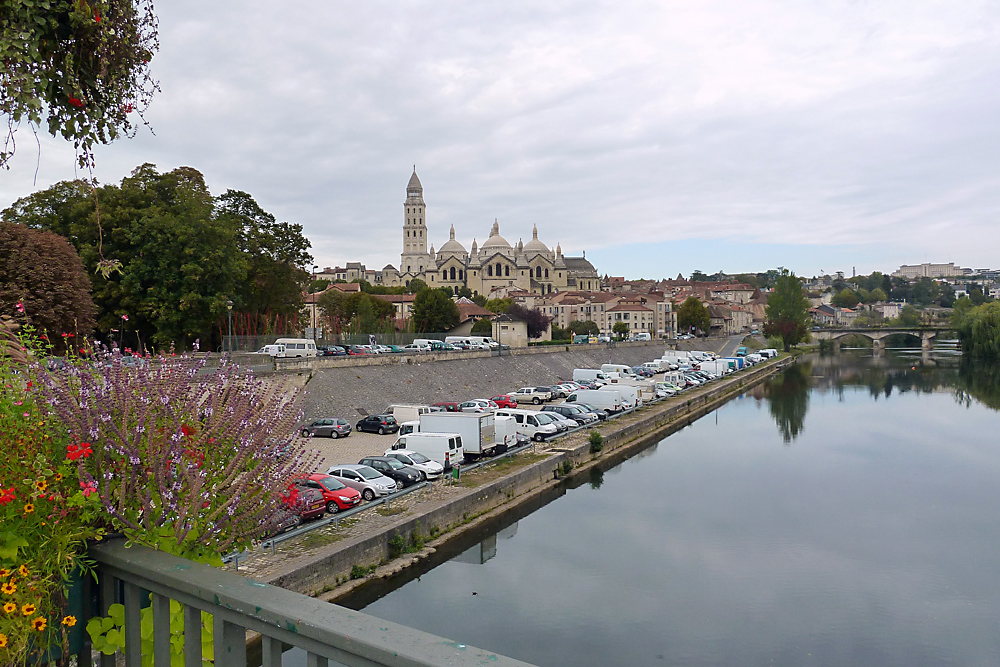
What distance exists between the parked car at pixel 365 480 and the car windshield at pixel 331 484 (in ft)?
0.69

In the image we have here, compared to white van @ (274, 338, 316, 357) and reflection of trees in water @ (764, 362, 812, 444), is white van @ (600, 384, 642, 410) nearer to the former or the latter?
reflection of trees in water @ (764, 362, 812, 444)

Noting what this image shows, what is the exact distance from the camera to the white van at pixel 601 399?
3478 centimetres

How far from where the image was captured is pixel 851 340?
9906cm

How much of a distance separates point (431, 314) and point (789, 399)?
33.9m

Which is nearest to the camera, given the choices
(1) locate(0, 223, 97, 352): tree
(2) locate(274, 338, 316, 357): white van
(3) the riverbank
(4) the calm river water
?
(3) the riverbank

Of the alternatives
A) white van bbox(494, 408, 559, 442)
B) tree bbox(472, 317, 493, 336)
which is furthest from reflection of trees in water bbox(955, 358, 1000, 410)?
tree bbox(472, 317, 493, 336)

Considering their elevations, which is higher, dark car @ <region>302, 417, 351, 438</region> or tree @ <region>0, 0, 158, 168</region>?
tree @ <region>0, 0, 158, 168</region>

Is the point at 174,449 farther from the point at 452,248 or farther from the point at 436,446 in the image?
the point at 452,248

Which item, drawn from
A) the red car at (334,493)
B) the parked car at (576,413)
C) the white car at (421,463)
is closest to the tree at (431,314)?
the parked car at (576,413)

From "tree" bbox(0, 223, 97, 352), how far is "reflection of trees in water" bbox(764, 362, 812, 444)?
2941cm

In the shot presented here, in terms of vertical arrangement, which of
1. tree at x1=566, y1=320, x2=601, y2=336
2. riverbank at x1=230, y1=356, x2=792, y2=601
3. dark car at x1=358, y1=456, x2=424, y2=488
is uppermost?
tree at x1=566, y1=320, x2=601, y2=336

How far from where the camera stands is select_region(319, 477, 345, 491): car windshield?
49.4 feet

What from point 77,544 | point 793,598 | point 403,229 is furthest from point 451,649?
point 403,229

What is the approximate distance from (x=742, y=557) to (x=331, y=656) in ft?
52.4
